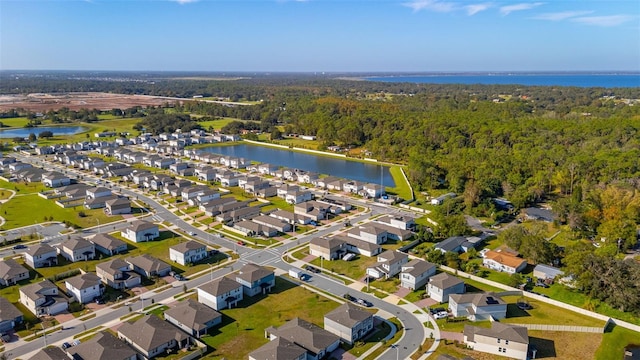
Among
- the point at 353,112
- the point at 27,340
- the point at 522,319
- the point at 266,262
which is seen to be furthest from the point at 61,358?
the point at 353,112

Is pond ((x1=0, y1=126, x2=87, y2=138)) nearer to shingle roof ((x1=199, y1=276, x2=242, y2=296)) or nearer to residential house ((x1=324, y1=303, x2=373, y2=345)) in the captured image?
shingle roof ((x1=199, y1=276, x2=242, y2=296))

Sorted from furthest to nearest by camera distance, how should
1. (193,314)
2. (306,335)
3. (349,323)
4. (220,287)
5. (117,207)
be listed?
1. (117,207)
2. (220,287)
3. (193,314)
4. (349,323)
5. (306,335)

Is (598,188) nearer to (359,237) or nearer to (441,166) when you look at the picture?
(441,166)

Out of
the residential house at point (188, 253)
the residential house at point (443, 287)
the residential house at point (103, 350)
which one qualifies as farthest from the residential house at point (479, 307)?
the residential house at point (188, 253)

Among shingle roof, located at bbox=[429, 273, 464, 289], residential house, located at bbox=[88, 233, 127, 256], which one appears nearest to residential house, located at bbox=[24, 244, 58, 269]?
residential house, located at bbox=[88, 233, 127, 256]

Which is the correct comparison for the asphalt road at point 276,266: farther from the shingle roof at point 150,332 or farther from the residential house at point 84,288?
the shingle roof at point 150,332

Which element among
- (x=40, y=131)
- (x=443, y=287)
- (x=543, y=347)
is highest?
(x=40, y=131)

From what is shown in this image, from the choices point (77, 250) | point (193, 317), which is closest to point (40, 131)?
point (77, 250)

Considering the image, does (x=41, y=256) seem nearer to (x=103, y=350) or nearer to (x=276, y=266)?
(x=103, y=350)
